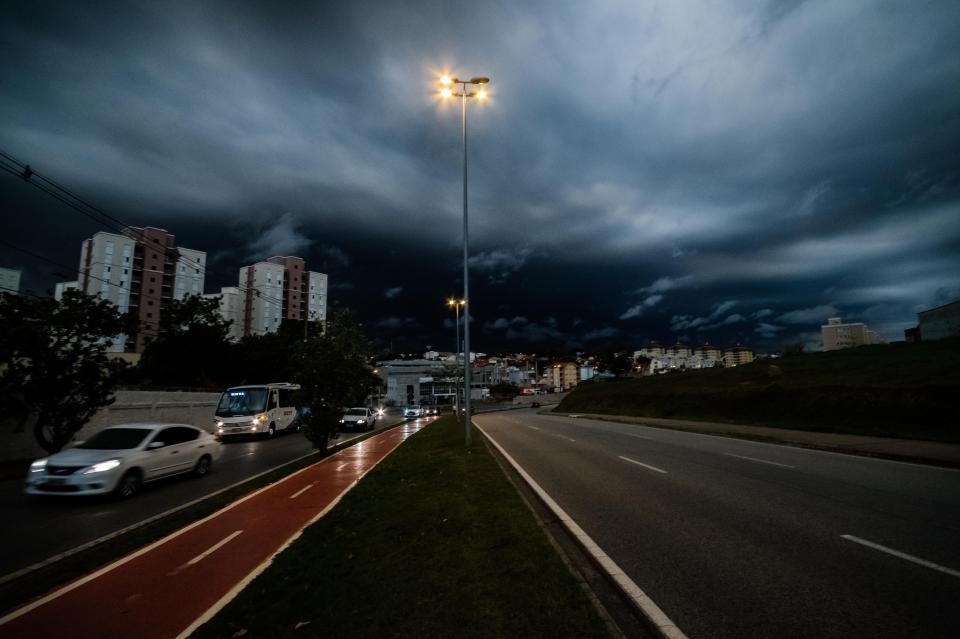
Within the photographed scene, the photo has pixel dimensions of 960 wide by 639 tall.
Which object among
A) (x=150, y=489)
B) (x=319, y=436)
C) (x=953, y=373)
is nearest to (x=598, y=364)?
(x=953, y=373)

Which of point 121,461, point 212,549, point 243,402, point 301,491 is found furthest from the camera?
point 243,402

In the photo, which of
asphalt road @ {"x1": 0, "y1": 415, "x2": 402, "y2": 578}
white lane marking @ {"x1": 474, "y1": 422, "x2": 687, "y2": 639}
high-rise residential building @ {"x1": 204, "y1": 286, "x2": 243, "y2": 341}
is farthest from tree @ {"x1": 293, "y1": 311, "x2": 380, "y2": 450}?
high-rise residential building @ {"x1": 204, "y1": 286, "x2": 243, "y2": 341}

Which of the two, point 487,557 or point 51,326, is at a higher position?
point 51,326

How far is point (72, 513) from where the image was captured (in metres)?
9.30

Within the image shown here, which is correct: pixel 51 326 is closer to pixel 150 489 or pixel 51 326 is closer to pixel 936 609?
pixel 150 489

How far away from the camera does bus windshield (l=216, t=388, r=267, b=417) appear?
2552cm

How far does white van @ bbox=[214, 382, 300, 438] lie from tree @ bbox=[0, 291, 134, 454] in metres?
7.89

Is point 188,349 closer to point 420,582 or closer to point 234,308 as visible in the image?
point 420,582

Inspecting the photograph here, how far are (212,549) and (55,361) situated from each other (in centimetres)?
1402

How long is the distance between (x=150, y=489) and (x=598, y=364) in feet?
281

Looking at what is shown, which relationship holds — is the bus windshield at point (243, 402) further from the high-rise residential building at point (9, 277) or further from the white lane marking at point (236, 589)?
the high-rise residential building at point (9, 277)

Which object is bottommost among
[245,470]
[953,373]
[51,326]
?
[245,470]

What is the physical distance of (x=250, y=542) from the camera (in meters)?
7.11

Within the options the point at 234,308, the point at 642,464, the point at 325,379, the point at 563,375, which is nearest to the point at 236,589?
the point at 642,464
